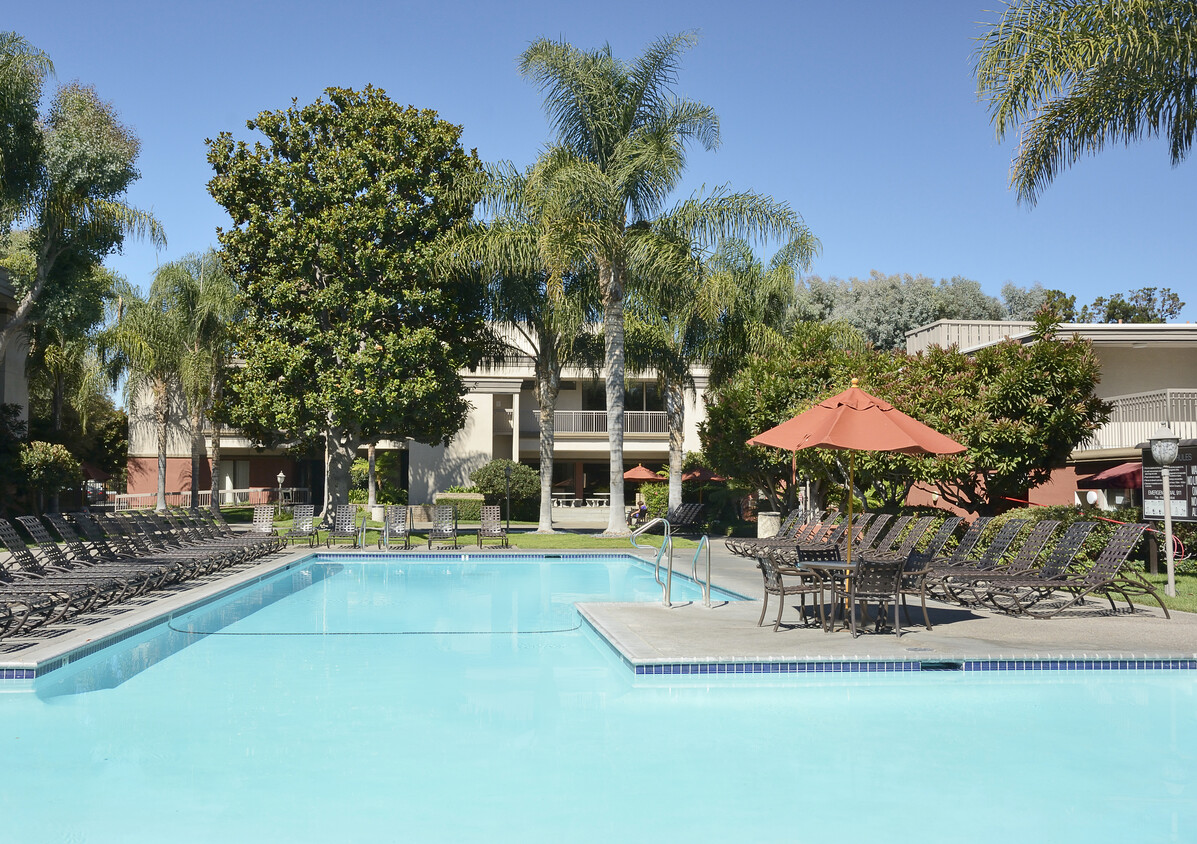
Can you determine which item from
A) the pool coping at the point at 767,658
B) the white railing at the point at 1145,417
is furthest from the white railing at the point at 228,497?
the pool coping at the point at 767,658

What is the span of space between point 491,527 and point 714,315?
6.93 meters

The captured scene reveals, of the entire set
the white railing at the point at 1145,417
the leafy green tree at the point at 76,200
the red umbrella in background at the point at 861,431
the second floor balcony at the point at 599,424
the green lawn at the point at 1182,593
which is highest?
the leafy green tree at the point at 76,200

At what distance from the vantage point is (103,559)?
13281 millimetres

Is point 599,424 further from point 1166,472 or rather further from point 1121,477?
point 1166,472

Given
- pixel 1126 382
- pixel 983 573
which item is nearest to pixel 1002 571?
pixel 983 573

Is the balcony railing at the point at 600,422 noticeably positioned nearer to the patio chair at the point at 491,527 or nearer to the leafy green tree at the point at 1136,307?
the patio chair at the point at 491,527

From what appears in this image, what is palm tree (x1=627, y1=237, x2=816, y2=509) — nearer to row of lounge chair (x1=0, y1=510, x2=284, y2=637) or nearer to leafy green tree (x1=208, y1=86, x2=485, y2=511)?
leafy green tree (x1=208, y1=86, x2=485, y2=511)

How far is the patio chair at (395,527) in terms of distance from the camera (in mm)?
20703

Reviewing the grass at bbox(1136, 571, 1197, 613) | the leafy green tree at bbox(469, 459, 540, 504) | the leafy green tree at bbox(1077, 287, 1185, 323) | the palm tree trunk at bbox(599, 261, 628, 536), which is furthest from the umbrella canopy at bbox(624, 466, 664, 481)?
the leafy green tree at bbox(1077, 287, 1185, 323)

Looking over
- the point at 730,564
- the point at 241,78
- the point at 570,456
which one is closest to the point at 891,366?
the point at 730,564

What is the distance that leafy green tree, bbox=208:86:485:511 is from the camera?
22.8 metres

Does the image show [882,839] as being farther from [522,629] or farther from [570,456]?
[570,456]

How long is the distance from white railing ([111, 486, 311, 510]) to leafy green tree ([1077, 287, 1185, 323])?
136 ft

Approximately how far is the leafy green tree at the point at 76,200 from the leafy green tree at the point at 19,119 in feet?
1.11
